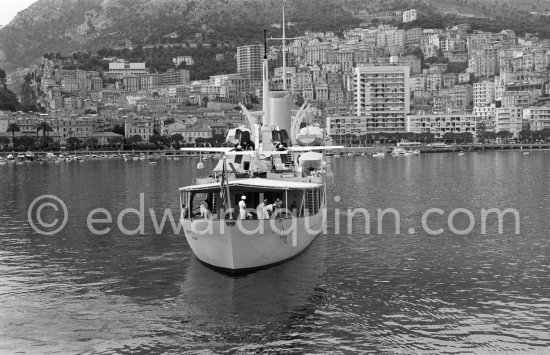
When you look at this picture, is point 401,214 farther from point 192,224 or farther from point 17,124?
point 17,124

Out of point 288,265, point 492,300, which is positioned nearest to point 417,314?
point 492,300

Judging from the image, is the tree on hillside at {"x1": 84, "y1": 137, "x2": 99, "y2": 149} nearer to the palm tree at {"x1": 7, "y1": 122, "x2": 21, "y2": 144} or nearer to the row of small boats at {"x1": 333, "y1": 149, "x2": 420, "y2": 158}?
the palm tree at {"x1": 7, "y1": 122, "x2": 21, "y2": 144}

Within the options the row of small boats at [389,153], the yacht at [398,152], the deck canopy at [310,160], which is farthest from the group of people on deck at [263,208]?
the yacht at [398,152]

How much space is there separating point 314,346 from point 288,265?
8.59m

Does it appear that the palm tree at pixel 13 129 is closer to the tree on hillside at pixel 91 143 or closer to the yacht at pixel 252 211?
the tree on hillside at pixel 91 143

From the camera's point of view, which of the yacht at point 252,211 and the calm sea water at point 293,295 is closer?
the calm sea water at point 293,295

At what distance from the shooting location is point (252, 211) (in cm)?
2678

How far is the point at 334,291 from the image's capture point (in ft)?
80.7

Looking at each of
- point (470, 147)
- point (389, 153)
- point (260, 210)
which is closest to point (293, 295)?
point (260, 210)

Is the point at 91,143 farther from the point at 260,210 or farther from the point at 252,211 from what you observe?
the point at 260,210
